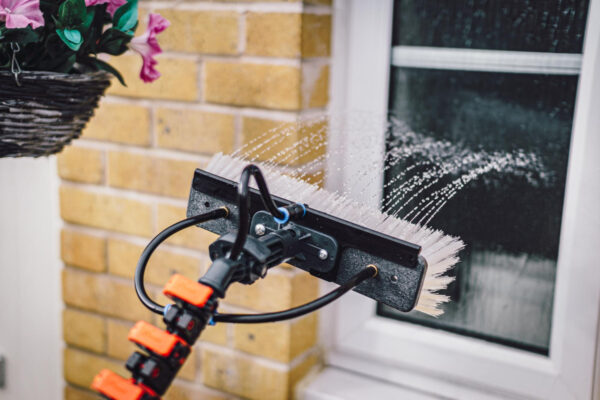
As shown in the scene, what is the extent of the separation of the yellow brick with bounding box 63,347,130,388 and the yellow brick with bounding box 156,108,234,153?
1.49ft

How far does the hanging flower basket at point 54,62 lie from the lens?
0.65m

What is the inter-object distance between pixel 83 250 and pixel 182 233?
0.24m

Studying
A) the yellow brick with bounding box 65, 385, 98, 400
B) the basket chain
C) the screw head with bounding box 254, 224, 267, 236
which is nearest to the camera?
the screw head with bounding box 254, 224, 267, 236

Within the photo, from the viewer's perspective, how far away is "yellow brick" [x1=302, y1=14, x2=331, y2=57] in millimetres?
878

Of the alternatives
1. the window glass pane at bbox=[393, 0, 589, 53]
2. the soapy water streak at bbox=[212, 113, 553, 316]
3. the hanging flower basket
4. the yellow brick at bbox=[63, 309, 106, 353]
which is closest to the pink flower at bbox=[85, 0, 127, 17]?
the hanging flower basket

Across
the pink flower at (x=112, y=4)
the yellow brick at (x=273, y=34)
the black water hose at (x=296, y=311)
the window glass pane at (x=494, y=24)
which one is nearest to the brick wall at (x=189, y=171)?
the yellow brick at (x=273, y=34)

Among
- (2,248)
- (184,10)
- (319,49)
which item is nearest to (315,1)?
(319,49)

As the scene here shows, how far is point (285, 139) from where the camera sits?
0.89 m

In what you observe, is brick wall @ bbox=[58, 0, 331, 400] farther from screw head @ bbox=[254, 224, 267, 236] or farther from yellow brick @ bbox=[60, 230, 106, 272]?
screw head @ bbox=[254, 224, 267, 236]

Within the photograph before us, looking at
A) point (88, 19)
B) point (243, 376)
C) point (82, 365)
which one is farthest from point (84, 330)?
point (88, 19)

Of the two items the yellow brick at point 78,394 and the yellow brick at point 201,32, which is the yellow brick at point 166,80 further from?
the yellow brick at point 78,394

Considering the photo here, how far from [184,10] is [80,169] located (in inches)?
14.0

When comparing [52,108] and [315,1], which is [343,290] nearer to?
[52,108]

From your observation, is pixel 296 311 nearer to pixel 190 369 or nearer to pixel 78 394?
pixel 190 369
